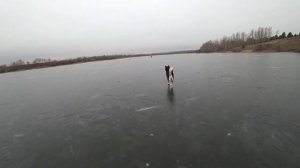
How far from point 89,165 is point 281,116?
6060 millimetres

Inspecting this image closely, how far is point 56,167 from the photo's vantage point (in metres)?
3.52

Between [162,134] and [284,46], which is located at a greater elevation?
[284,46]

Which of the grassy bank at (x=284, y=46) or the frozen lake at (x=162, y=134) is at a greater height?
the grassy bank at (x=284, y=46)

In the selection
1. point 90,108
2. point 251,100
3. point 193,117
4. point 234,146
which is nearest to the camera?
point 234,146

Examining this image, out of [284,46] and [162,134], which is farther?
[284,46]

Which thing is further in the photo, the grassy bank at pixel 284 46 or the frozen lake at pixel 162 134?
the grassy bank at pixel 284 46

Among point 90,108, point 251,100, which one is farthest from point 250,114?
point 90,108

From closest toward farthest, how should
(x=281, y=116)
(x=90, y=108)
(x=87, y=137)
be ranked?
(x=87, y=137), (x=281, y=116), (x=90, y=108)

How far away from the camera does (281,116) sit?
522 centimetres

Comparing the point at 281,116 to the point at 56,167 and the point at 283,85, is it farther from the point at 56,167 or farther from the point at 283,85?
the point at 56,167

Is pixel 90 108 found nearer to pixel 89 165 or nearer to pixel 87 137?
pixel 87 137

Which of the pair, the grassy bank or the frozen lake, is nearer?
the frozen lake

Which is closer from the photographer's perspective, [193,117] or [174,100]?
[193,117]

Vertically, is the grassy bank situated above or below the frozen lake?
above
